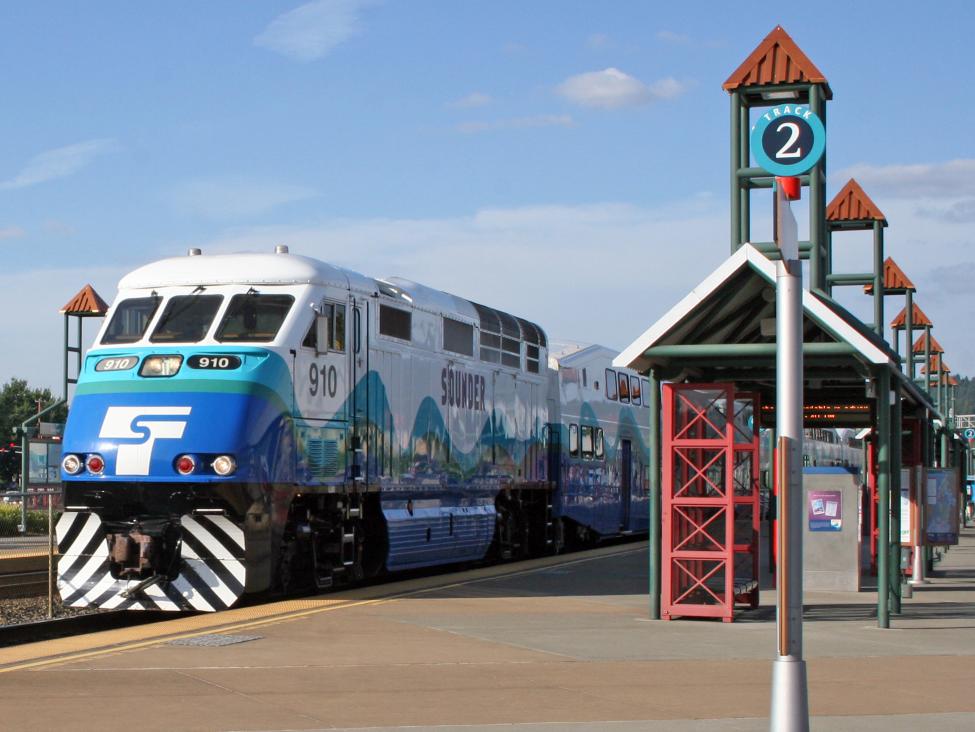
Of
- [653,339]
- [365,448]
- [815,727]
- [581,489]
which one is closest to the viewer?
[815,727]

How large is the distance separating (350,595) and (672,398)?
15.7ft

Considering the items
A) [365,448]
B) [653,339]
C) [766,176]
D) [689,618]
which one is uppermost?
[766,176]

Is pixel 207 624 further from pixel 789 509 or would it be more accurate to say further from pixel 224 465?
pixel 789 509

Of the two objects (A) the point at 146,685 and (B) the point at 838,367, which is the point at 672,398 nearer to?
(B) the point at 838,367

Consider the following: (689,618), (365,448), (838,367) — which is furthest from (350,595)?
(838,367)

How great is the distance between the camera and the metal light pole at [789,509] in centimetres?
770

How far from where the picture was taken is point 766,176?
51.6 ft

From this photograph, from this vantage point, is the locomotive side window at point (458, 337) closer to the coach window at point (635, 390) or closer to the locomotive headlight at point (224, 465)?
the locomotive headlight at point (224, 465)

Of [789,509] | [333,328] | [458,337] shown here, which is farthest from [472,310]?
[789,509]

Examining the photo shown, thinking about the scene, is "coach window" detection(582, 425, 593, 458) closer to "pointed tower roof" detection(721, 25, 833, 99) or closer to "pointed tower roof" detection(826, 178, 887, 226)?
"pointed tower roof" detection(826, 178, 887, 226)

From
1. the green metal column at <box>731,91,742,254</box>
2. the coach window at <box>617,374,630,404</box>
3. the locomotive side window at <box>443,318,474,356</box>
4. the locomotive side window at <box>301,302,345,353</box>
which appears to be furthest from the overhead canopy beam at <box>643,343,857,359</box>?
the coach window at <box>617,374,630,404</box>

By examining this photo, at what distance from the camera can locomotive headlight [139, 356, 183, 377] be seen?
16.0 meters

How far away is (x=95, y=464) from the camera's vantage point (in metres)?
15.7

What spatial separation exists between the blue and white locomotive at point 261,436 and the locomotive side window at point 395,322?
0.09 ft
